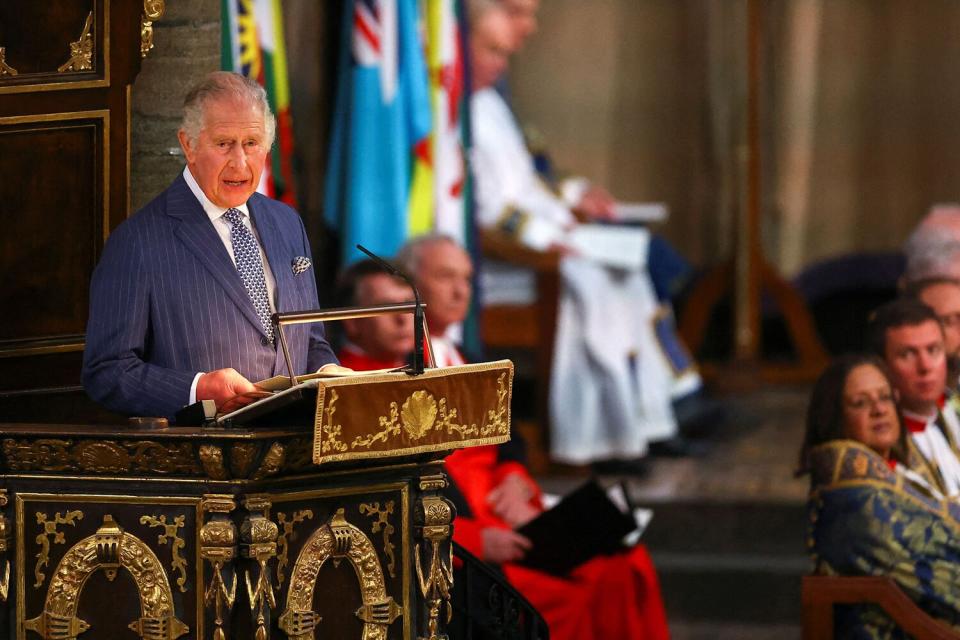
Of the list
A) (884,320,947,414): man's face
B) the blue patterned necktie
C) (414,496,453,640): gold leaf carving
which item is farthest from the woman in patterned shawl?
the blue patterned necktie

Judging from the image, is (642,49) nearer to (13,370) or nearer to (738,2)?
(738,2)

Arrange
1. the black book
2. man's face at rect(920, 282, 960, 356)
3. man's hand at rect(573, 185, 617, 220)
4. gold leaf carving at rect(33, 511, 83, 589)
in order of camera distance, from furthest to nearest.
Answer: man's hand at rect(573, 185, 617, 220), man's face at rect(920, 282, 960, 356), the black book, gold leaf carving at rect(33, 511, 83, 589)

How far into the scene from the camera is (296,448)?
356cm

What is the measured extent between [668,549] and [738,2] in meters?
4.42

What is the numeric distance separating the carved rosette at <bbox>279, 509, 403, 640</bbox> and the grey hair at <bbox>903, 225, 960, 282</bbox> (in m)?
3.14

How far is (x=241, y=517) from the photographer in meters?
3.55

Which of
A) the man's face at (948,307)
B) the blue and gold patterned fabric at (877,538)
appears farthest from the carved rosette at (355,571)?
the man's face at (948,307)

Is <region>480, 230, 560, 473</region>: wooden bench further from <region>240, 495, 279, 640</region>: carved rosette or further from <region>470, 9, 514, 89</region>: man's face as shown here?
<region>240, 495, 279, 640</region>: carved rosette

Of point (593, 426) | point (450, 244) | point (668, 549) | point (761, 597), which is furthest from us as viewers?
point (593, 426)

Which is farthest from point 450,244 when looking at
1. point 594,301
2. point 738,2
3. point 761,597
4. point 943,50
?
point 943,50

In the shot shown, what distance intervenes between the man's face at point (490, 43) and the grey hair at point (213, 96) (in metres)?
4.34

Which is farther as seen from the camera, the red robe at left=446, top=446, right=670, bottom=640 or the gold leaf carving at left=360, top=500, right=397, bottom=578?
the red robe at left=446, top=446, right=670, bottom=640

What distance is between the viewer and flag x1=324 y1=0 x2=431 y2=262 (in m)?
6.78

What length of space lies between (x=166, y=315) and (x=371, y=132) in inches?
123
